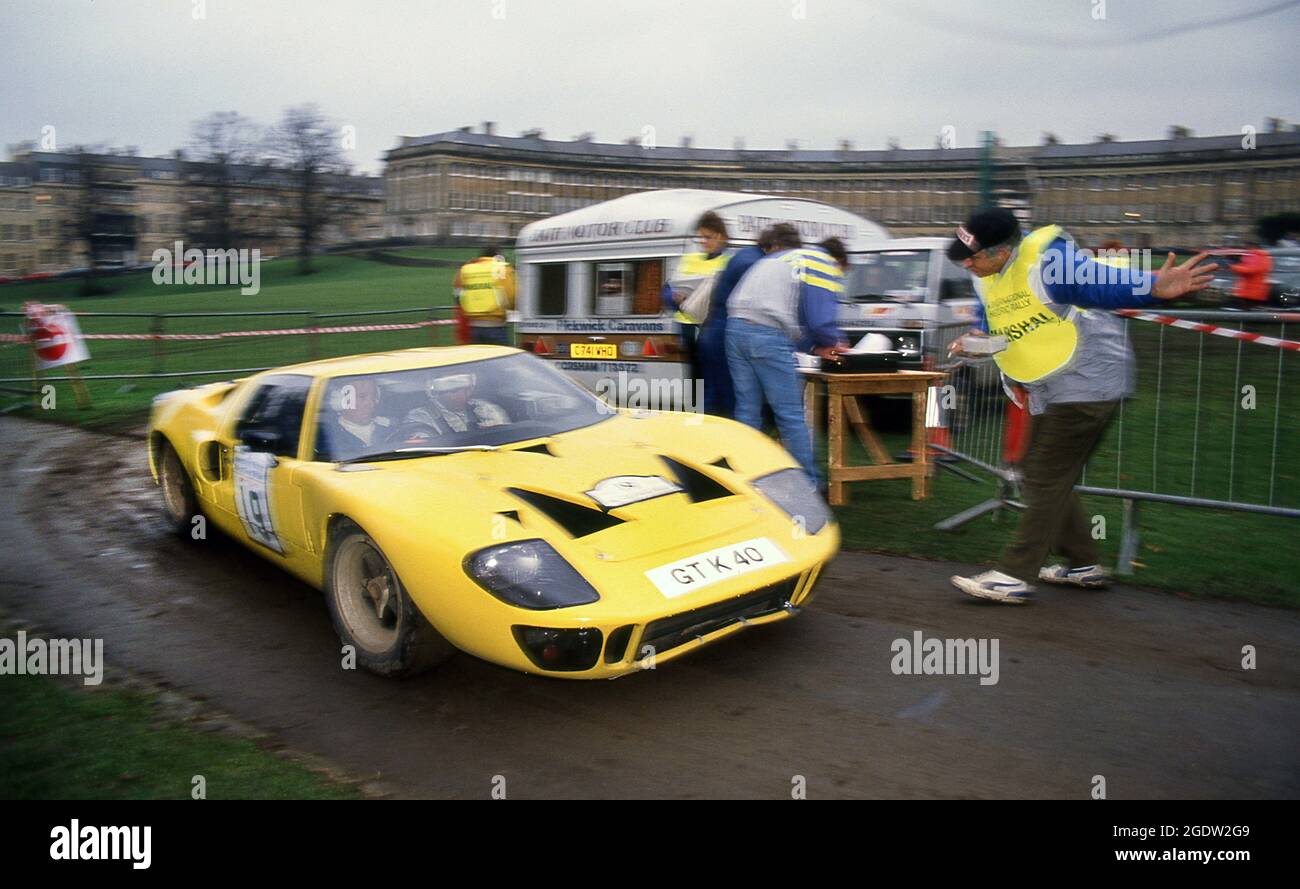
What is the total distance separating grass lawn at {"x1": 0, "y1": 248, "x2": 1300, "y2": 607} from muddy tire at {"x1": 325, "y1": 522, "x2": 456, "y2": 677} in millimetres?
2967

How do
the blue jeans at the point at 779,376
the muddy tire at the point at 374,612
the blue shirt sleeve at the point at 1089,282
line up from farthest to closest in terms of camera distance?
the blue jeans at the point at 779,376 → the blue shirt sleeve at the point at 1089,282 → the muddy tire at the point at 374,612

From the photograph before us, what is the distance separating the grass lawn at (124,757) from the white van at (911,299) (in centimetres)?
771

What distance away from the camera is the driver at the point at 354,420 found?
180 inches

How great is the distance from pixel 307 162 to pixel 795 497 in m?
90.5

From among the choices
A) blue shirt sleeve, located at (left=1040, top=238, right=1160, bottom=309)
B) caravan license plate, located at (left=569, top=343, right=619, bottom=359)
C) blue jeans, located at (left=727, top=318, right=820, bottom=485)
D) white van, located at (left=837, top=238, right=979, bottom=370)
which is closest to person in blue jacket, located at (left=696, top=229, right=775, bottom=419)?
blue jeans, located at (left=727, top=318, right=820, bottom=485)

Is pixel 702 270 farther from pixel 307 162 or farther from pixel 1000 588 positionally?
pixel 307 162

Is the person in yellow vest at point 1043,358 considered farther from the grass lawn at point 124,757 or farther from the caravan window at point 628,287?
the caravan window at point 628,287

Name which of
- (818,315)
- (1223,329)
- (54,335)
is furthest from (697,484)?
A: (54,335)

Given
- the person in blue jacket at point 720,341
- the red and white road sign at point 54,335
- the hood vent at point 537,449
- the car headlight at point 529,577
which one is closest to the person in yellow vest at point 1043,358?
the hood vent at point 537,449

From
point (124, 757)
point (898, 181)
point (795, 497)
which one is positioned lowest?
point (124, 757)

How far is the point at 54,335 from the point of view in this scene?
13156mm

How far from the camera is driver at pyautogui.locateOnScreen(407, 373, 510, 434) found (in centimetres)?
473

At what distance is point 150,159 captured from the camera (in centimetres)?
13062
